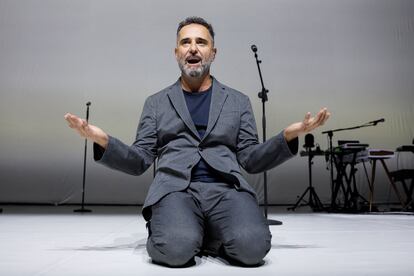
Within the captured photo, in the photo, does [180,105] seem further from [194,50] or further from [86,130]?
[86,130]

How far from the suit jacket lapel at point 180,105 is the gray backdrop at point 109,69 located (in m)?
4.15

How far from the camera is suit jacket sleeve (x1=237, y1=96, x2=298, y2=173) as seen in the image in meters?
1.45

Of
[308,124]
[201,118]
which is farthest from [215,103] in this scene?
[308,124]

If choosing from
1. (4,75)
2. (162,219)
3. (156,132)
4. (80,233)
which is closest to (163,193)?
(162,219)

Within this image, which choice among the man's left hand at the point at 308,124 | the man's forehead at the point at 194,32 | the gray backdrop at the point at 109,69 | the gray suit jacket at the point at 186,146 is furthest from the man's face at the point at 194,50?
the gray backdrop at the point at 109,69

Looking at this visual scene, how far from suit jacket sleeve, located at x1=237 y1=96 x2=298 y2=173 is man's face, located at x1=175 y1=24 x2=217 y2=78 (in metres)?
0.25

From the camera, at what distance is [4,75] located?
5.79m

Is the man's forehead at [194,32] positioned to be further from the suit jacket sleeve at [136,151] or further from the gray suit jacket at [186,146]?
the suit jacket sleeve at [136,151]

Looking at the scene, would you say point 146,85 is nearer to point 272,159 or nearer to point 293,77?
point 293,77

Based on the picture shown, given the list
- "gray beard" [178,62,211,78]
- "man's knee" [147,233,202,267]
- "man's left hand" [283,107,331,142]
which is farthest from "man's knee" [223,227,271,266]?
"gray beard" [178,62,211,78]

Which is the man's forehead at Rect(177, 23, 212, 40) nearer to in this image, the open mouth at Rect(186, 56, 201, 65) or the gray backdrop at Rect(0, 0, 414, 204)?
the open mouth at Rect(186, 56, 201, 65)

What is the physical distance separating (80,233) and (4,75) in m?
4.33

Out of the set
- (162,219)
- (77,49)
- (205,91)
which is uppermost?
(77,49)

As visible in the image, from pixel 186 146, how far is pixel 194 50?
381mm
